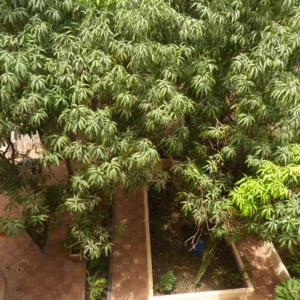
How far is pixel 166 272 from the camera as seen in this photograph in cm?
827

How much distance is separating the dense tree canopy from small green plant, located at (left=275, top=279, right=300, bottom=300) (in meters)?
1.57

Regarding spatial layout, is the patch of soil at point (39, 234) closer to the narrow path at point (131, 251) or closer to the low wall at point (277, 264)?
the narrow path at point (131, 251)

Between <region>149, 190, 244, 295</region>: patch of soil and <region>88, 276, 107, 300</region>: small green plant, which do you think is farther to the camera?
<region>149, 190, 244, 295</region>: patch of soil

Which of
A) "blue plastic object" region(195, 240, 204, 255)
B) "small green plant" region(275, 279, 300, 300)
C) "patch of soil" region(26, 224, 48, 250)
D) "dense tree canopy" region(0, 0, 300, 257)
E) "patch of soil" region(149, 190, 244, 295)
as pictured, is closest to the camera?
Answer: "dense tree canopy" region(0, 0, 300, 257)

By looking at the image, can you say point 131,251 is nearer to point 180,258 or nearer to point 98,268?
point 98,268

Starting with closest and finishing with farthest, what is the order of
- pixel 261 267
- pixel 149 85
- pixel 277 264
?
pixel 149 85 < pixel 277 264 < pixel 261 267

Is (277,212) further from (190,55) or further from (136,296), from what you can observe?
(136,296)

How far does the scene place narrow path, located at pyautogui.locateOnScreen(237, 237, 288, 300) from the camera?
26.3 feet

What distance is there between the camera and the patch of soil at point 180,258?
8109 mm

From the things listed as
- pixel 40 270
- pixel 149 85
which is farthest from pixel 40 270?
pixel 149 85

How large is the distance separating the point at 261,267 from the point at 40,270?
16.6 ft

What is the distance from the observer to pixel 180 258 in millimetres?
8562

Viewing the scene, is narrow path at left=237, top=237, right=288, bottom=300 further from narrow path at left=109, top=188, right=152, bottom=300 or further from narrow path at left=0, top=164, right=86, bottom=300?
narrow path at left=0, top=164, right=86, bottom=300

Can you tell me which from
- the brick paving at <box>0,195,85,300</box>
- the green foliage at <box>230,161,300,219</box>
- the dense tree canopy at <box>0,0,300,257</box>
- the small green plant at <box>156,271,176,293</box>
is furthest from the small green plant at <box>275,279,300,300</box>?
the brick paving at <box>0,195,85,300</box>
